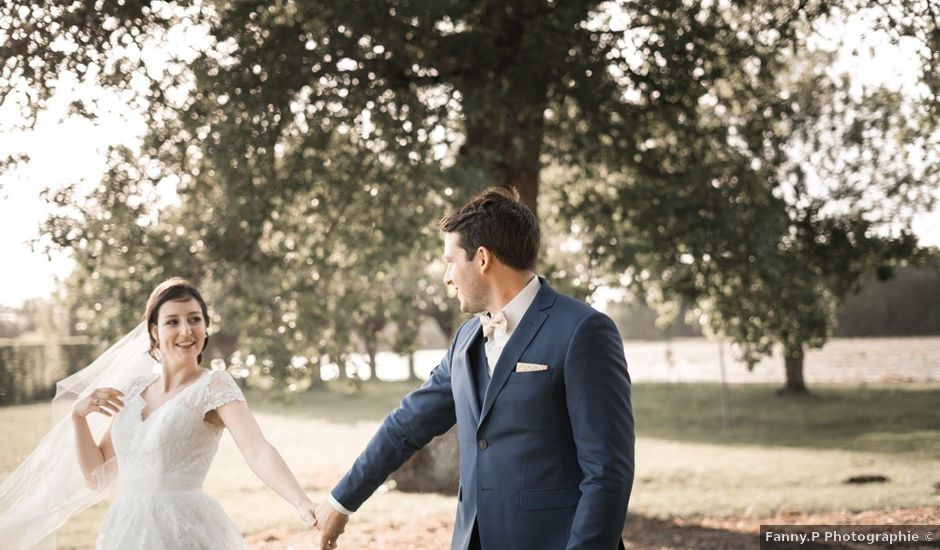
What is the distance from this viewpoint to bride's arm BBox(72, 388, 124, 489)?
4.57 meters

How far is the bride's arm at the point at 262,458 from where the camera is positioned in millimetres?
4176

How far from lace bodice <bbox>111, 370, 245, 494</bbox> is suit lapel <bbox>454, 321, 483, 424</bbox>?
1.33 metres

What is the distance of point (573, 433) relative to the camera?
329 cm

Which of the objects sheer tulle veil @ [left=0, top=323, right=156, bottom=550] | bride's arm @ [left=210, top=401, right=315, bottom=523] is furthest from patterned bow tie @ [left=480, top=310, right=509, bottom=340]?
sheer tulle veil @ [left=0, top=323, right=156, bottom=550]

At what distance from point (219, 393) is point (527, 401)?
1.83 m

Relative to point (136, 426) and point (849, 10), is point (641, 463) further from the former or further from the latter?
point (136, 426)

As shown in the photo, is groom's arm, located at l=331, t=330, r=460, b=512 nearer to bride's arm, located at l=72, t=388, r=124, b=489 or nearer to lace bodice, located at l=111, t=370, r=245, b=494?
lace bodice, located at l=111, t=370, r=245, b=494

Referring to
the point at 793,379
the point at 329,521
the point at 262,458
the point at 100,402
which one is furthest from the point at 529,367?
the point at 793,379

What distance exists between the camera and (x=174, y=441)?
14.5 feet

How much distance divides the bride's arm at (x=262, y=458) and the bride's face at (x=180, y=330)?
14.4 inches

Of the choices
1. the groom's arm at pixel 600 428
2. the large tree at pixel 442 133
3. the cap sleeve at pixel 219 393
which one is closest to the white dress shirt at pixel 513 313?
the groom's arm at pixel 600 428

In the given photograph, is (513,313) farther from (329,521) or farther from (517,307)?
(329,521)

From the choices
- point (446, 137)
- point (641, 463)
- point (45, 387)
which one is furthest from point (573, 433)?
point (45, 387)

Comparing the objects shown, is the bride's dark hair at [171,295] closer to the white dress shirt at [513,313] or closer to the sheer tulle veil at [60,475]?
the sheer tulle veil at [60,475]
